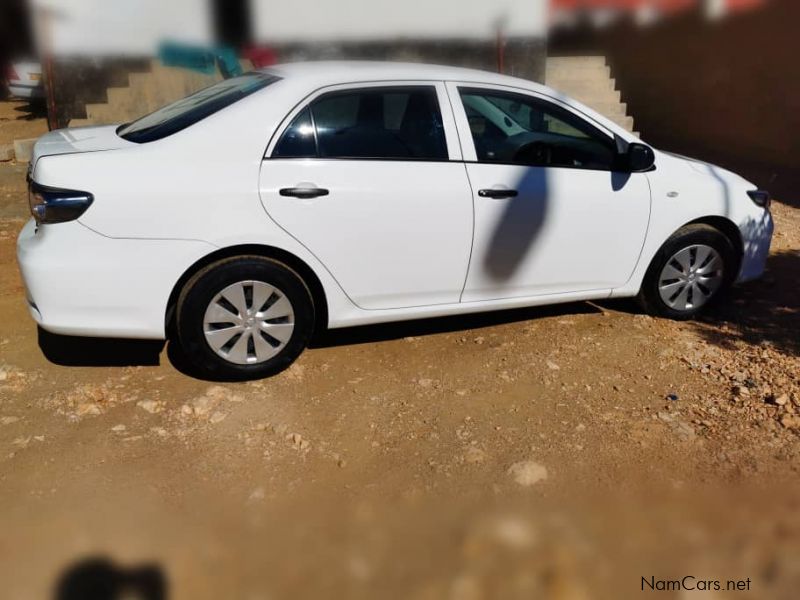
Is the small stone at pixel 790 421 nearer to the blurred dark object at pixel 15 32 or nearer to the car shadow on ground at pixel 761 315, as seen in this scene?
the car shadow on ground at pixel 761 315

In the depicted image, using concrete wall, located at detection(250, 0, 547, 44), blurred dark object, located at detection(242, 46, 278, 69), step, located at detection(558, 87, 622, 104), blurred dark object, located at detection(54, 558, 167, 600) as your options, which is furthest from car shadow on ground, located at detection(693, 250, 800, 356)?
blurred dark object, located at detection(242, 46, 278, 69)

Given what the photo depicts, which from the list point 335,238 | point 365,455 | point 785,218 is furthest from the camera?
point 785,218

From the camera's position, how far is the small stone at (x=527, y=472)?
11.6 ft

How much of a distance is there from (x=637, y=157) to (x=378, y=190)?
5.47 feet

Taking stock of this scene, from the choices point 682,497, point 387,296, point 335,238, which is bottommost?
point 682,497

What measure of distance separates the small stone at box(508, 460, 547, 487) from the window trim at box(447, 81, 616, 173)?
1756 millimetres

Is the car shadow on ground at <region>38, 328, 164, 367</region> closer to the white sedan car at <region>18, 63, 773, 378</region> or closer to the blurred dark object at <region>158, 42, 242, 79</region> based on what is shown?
the white sedan car at <region>18, 63, 773, 378</region>

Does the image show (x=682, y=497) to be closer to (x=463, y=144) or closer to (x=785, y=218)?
(x=463, y=144)

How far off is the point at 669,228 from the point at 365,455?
8.46ft

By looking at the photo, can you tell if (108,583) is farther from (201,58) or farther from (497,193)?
(201,58)

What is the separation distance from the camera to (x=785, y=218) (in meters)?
7.96

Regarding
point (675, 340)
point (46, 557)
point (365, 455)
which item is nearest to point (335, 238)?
point (365, 455)

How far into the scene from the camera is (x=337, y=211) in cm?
413

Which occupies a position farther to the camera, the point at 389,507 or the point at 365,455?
the point at 365,455
